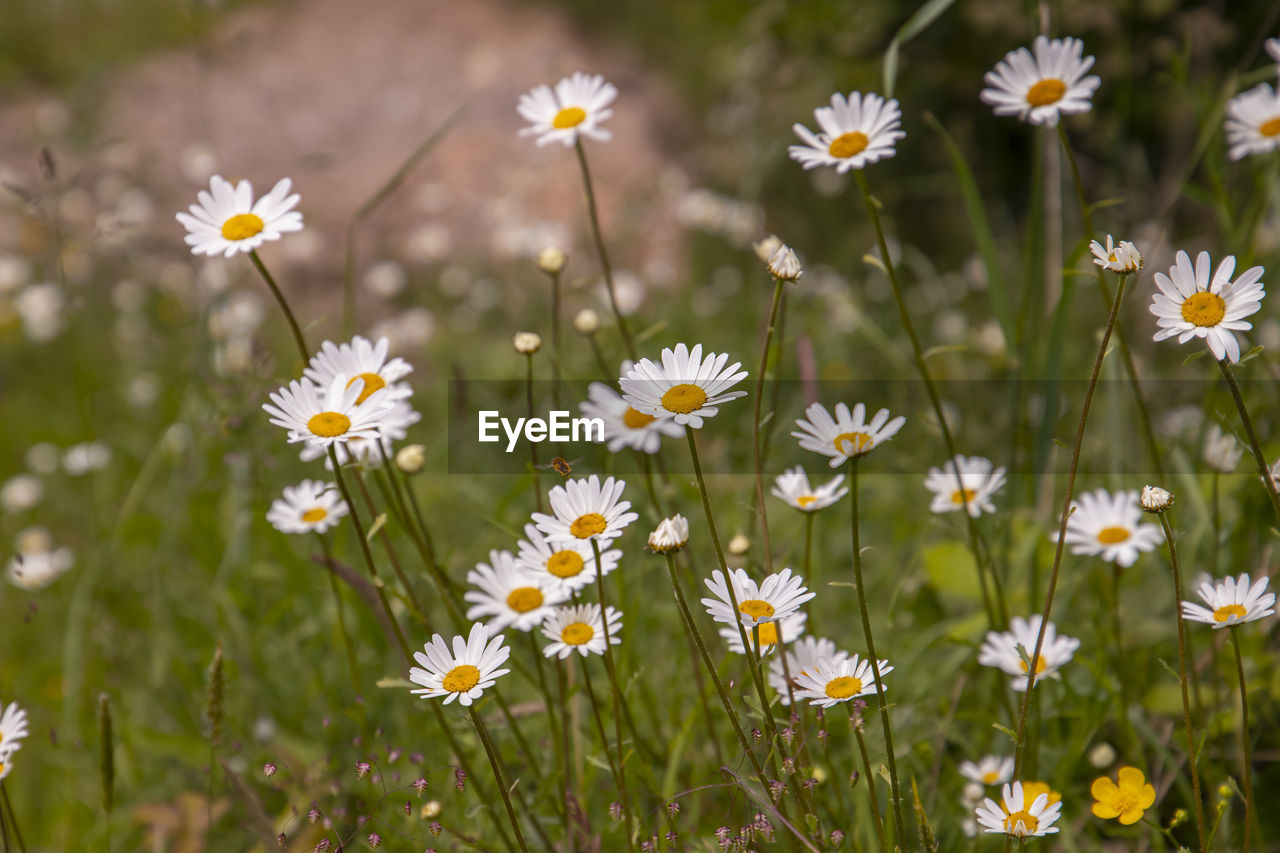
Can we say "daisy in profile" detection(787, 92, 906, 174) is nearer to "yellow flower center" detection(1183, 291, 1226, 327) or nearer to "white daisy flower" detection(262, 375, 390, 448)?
"yellow flower center" detection(1183, 291, 1226, 327)

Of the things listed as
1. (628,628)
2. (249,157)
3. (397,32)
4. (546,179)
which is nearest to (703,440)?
(628,628)

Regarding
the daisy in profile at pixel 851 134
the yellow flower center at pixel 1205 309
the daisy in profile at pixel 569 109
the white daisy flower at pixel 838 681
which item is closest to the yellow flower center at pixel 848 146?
the daisy in profile at pixel 851 134

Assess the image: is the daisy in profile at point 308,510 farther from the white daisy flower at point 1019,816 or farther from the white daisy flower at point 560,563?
the white daisy flower at point 1019,816

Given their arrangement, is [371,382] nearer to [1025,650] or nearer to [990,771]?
[1025,650]

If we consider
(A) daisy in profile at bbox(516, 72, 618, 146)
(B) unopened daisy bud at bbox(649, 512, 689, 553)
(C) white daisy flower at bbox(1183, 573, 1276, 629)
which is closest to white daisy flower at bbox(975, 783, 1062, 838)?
(C) white daisy flower at bbox(1183, 573, 1276, 629)

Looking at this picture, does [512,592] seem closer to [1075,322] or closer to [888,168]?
[1075,322]
